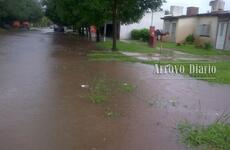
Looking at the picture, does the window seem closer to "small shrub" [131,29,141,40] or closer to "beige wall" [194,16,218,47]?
"beige wall" [194,16,218,47]

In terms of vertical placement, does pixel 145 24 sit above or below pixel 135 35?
above

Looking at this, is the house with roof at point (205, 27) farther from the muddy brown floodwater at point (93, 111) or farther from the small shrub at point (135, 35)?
the muddy brown floodwater at point (93, 111)

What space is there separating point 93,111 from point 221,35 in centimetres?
2348

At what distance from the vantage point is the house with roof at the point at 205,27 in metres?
28.1

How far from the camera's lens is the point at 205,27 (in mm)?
31562

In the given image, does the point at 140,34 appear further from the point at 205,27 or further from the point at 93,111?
the point at 93,111

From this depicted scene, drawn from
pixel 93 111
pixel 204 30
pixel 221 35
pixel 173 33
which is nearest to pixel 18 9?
pixel 173 33

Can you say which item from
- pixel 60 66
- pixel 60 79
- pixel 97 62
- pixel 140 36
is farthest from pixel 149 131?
pixel 140 36

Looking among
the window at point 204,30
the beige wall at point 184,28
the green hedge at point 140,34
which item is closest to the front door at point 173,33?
the beige wall at point 184,28

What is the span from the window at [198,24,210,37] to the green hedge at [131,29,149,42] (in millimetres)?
7966

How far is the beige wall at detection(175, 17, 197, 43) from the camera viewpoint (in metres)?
35.7

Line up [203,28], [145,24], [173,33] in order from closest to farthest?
[203,28] → [173,33] → [145,24]

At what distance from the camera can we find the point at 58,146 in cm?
516

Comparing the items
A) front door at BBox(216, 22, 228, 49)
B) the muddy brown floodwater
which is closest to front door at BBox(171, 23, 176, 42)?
front door at BBox(216, 22, 228, 49)
